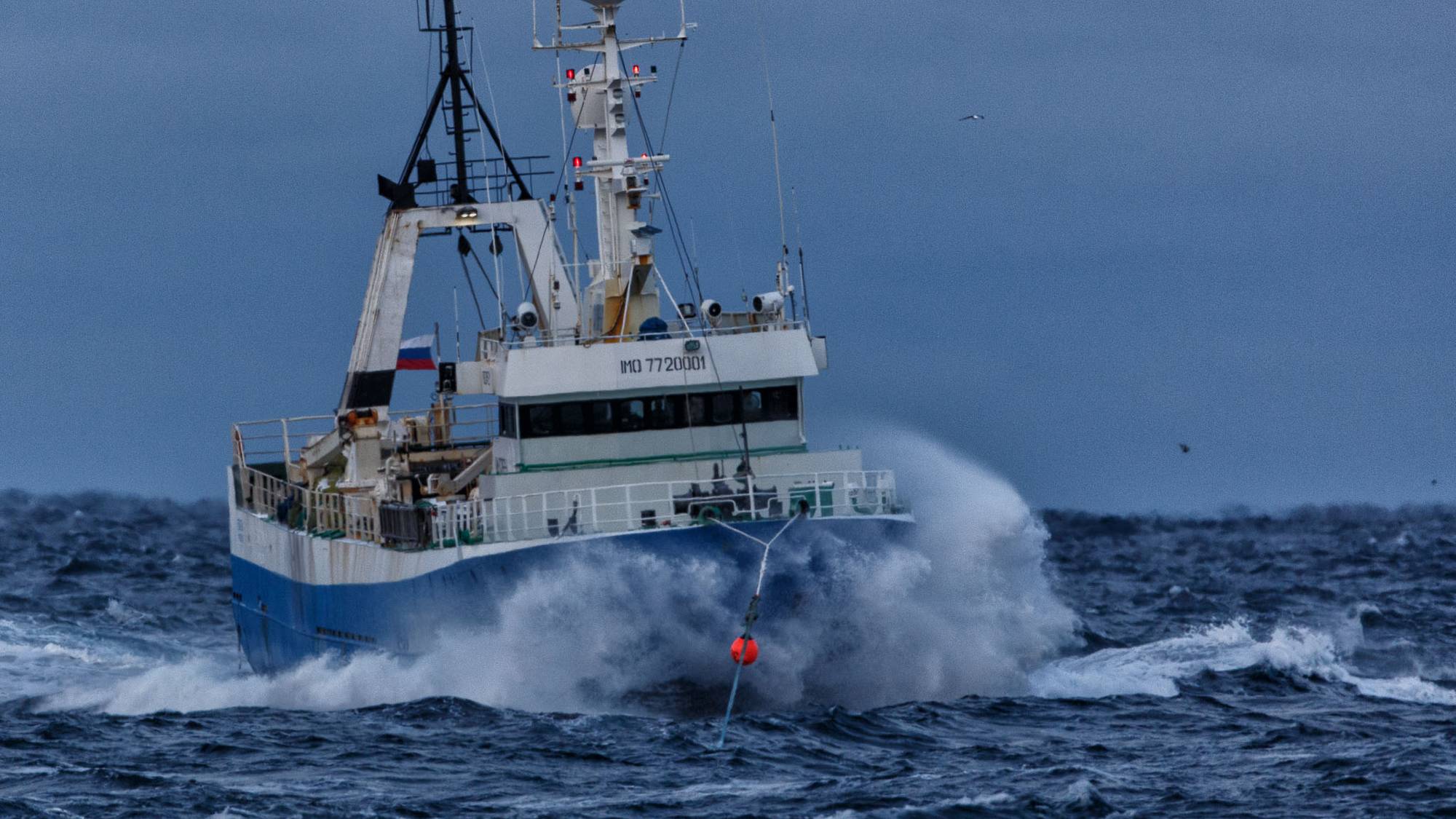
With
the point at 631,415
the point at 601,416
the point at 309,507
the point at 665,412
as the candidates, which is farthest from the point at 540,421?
the point at 309,507

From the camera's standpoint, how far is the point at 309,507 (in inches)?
1490

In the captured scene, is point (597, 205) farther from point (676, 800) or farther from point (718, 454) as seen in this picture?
point (676, 800)

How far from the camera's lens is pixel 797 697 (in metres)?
28.5

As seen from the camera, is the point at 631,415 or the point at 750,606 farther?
the point at 631,415

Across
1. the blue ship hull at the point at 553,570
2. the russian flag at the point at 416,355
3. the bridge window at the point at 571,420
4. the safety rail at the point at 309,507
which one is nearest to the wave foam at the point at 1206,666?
the blue ship hull at the point at 553,570

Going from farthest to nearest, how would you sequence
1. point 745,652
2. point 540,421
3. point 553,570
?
1. point 540,421
2. point 553,570
3. point 745,652

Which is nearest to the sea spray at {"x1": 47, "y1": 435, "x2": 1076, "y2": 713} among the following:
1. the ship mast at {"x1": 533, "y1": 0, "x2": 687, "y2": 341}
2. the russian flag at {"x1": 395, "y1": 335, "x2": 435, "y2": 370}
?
the ship mast at {"x1": 533, "y1": 0, "x2": 687, "y2": 341}

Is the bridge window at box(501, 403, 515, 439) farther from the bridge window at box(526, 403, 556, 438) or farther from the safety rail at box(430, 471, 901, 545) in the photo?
the safety rail at box(430, 471, 901, 545)

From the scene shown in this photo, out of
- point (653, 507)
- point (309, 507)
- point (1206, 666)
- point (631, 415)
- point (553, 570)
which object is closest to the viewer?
point (553, 570)

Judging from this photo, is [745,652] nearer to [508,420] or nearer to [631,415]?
[631,415]

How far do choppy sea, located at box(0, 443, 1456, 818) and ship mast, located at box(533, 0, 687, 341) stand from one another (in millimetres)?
5912

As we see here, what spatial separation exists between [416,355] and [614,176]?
31.7 ft

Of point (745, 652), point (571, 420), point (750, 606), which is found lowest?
point (745, 652)

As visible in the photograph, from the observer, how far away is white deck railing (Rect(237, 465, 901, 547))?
94.7 ft
